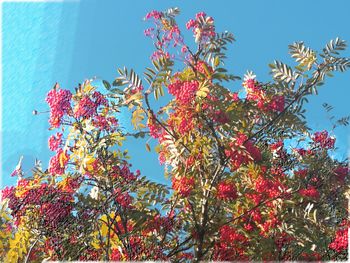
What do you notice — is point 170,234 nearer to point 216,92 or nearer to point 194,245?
point 194,245

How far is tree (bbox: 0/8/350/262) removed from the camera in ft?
12.2

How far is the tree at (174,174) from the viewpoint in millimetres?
3713

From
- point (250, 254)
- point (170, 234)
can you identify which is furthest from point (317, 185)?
point (170, 234)

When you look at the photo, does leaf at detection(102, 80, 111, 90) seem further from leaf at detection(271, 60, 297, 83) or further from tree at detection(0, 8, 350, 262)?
leaf at detection(271, 60, 297, 83)

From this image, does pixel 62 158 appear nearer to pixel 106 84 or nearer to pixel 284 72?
pixel 106 84

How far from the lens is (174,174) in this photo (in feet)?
14.1

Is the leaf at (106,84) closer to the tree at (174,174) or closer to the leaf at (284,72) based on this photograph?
the tree at (174,174)

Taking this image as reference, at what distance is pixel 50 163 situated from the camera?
3881 mm

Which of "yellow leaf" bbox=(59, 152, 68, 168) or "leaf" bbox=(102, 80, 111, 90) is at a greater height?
"leaf" bbox=(102, 80, 111, 90)

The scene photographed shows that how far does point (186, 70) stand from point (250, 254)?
1.44 m

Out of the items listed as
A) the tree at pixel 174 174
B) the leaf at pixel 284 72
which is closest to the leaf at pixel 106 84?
the tree at pixel 174 174

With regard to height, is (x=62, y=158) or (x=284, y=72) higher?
(x=284, y=72)

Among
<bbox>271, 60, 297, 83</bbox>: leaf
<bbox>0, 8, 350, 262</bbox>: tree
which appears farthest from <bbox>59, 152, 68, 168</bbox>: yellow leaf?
<bbox>271, 60, 297, 83</bbox>: leaf

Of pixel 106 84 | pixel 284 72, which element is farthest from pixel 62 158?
pixel 284 72
